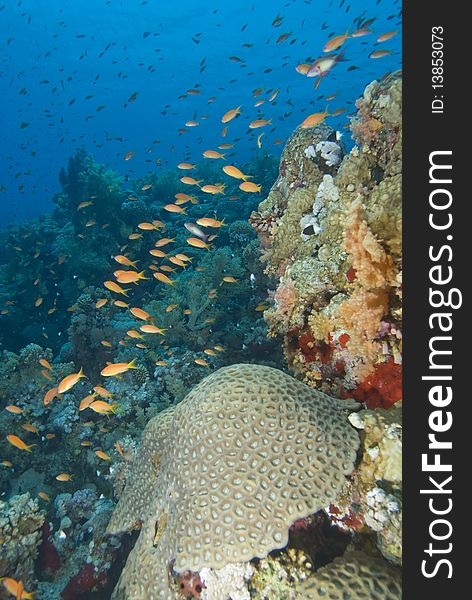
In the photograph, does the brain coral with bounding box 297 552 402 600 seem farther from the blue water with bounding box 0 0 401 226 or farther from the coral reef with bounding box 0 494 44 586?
A: the blue water with bounding box 0 0 401 226

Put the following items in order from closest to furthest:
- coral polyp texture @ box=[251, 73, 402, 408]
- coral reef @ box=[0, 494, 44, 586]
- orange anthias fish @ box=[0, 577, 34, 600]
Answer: coral polyp texture @ box=[251, 73, 402, 408] < orange anthias fish @ box=[0, 577, 34, 600] < coral reef @ box=[0, 494, 44, 586]

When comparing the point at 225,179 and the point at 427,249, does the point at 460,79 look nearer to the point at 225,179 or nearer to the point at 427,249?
the point at 427,249

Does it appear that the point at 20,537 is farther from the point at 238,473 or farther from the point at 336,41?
the point at 336,41

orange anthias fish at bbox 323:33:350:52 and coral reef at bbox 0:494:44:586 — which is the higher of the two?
orange anthias fish at bbox 323:33:350:52

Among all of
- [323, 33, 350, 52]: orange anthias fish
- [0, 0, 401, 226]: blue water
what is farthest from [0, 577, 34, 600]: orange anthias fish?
[0, 0, 401, 226]: blue water

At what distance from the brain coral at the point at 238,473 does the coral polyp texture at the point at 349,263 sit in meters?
0.49

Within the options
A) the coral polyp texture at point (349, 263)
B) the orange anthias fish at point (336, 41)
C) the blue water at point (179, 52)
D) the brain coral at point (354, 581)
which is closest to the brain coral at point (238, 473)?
the brain coral at point (354, 581)

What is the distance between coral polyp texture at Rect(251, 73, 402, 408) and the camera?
10.9ft

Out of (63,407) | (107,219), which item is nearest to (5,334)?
(107,219)

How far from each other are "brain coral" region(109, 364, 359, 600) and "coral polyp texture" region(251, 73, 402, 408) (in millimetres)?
494

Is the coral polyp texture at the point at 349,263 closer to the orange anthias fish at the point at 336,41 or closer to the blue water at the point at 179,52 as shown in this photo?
the orange anthias fish at the point at 336,41

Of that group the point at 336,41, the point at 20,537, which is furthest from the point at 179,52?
the point at 20,537

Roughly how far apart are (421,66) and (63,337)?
13931 mm

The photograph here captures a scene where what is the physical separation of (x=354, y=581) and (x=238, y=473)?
100cm
